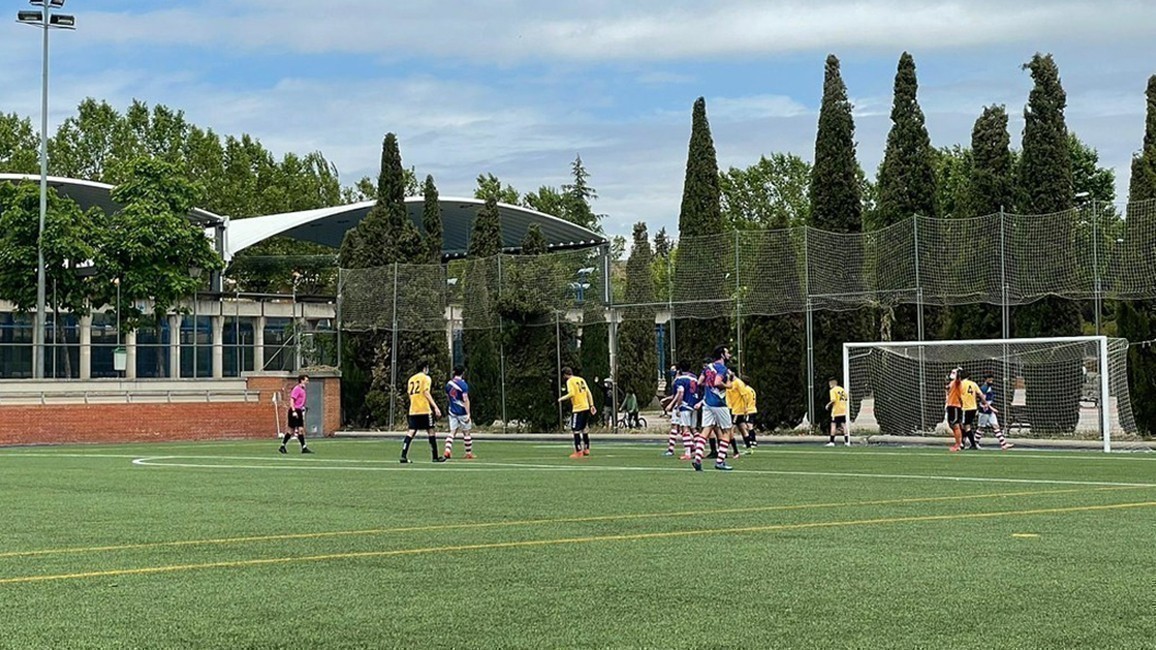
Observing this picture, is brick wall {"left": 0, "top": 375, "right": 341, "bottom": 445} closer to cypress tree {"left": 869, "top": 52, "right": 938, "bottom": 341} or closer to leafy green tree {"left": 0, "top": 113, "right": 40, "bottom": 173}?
cypress tree {"left": 869, "top": 52, "right": 938, "bottom": 341}

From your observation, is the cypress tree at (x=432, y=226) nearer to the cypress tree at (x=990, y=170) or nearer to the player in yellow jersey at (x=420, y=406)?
the cypress tree at (x=990, y=170)

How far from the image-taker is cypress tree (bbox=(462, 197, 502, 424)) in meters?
43.7

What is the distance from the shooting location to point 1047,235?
33625 millimetres

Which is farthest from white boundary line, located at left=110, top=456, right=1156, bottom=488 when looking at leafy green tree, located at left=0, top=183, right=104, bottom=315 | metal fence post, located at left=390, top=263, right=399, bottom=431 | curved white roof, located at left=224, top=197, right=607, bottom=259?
curved white roof, located at left=224, top=197, right=607, bottom=259

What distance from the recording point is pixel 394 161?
50.6m

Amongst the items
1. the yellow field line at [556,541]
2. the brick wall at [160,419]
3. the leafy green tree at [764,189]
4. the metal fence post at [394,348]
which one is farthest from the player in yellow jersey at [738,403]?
the leafy green tree at [764,189]

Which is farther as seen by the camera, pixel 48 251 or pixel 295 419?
pixel 48 251

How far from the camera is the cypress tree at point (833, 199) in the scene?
38344 millimetres

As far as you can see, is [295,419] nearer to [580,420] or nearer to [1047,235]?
[580,420]

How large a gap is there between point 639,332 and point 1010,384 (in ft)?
57.5

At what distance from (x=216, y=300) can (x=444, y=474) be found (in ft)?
123

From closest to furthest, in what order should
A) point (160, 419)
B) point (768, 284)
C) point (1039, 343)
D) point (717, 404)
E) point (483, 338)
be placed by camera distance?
point (717, 404)
point (1039, 343)
point (768, 284)
point (160, 419)
point (483, 338)

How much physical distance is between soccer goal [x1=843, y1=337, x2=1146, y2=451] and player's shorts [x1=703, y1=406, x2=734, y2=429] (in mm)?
10918

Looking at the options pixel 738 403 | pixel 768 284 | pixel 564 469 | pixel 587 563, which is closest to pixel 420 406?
pixel 564 469
